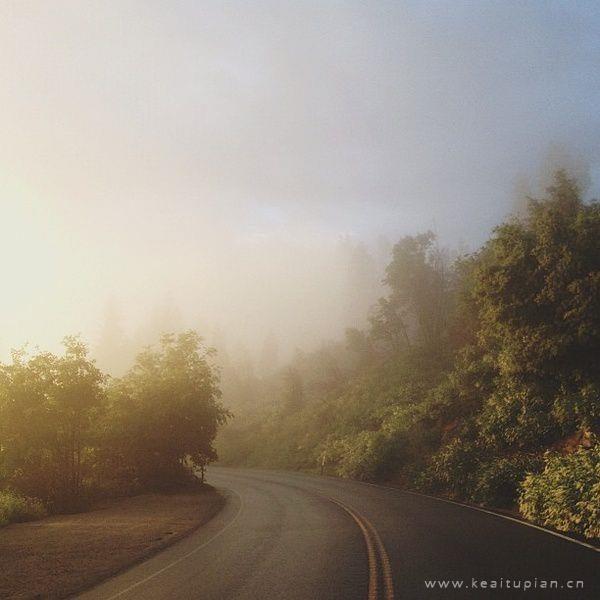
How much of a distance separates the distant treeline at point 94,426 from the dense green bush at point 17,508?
62 mm

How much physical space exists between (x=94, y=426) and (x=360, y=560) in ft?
64.6

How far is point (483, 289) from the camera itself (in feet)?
77.3

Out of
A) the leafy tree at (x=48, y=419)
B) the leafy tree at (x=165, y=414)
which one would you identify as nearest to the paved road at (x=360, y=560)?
the leafy tree at (x=48, y=419)

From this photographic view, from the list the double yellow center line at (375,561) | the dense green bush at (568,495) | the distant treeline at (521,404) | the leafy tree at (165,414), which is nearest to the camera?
the double yellow center line at (375,561)

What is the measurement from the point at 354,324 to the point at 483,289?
12138 centimetres

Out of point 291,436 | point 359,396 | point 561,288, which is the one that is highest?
point 561,288

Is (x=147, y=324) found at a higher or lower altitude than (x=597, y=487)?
higher

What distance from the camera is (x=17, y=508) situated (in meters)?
21.3

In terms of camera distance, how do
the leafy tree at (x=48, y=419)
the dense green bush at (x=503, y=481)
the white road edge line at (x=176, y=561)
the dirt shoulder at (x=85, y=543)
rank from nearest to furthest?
the white road edge line at (x=176, y=561)
the dirt shoulder at (x=85, y=543)
the dense green bush at (x=503, y=481)
the leafy tree at (x=48, y=419)

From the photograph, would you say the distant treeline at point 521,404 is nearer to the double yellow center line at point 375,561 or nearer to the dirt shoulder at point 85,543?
the double yellow center line at point 375,561

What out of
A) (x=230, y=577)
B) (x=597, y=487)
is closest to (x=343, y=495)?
(x=597, y=487)

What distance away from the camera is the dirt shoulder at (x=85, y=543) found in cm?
1117

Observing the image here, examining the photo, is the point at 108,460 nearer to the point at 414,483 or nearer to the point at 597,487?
the point at 414,483

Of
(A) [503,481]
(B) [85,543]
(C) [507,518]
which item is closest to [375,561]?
(C) [507,518]
